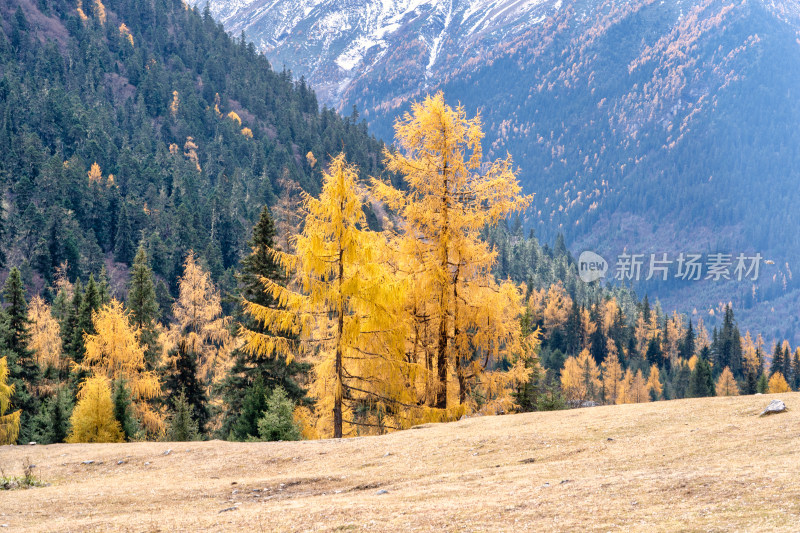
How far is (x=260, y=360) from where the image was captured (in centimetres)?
3081

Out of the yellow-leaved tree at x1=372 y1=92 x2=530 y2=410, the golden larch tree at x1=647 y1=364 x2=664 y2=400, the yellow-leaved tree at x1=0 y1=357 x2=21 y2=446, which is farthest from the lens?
the golden larch tree at x1=647 y1=364 x2=664 y2=400

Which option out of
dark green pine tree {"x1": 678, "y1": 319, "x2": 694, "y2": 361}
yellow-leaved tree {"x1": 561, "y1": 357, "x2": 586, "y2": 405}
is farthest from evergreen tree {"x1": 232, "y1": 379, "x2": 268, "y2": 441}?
dark green pine tree {"x1": 678, "y1": 319, "x2": 694, "y2": 361}

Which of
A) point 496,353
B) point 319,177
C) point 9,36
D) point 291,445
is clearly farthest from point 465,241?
point 9,36

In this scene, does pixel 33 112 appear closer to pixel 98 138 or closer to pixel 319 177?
pixel 98 138

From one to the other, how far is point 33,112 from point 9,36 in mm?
36738

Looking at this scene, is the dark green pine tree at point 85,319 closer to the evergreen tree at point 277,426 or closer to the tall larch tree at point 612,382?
the evergreen tree at point 277,426

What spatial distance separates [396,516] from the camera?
30.6 ft

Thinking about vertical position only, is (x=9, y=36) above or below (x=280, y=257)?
above

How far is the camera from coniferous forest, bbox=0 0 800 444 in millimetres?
23141

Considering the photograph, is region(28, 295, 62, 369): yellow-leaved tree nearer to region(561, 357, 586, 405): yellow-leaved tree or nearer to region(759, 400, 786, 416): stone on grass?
region(759, 400, 786, 416): stone on grass

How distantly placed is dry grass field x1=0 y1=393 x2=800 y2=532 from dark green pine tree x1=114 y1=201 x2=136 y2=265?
9932 centimetres

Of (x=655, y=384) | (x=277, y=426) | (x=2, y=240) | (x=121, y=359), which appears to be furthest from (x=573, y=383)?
(x=277, y=426)

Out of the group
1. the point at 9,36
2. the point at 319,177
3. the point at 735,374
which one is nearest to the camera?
the point at 735,374

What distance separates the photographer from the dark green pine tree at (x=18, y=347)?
129ft
